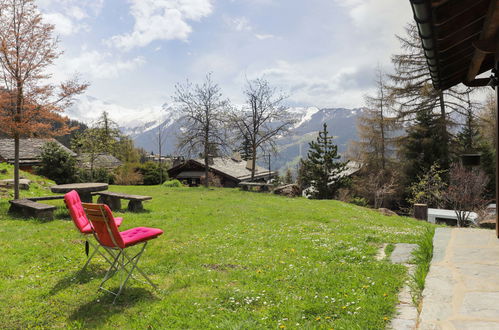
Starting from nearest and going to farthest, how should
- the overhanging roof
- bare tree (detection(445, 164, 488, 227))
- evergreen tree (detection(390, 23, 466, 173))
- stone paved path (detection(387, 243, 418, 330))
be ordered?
stone paved path (detection(387, 243, 418, 330)) → the overhanging roof → bare tree (detection(445, 164, 488, 227)) → evergreen tree (detection(390, 23, 466, 173))

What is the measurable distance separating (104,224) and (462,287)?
4.35 meters

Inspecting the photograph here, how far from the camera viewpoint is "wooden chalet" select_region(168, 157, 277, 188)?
123 feet

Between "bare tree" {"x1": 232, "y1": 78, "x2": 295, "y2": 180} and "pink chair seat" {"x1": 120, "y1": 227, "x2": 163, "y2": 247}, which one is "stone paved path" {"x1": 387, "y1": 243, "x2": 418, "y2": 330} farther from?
"bare tree" {"x1": 232, "y1": 78, "x2": 295, "y2": 180}

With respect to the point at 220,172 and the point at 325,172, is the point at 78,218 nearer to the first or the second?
the point at 325,172

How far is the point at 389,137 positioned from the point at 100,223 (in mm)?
30762

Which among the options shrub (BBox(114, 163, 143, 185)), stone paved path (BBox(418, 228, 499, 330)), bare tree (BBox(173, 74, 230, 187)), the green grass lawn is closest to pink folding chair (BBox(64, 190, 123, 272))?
the green grass lawn

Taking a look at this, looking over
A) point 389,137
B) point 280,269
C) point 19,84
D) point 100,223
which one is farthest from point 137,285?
point 389,137

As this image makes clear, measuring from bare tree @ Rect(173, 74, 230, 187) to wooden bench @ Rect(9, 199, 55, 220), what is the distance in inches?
597

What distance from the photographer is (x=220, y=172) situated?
122ft

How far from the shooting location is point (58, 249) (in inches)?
249

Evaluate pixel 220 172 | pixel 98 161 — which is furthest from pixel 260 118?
pixel 98 161

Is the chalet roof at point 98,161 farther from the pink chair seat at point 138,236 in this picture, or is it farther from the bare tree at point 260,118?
the pink chair seat at point 138,236

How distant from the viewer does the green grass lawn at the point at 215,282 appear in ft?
11.7

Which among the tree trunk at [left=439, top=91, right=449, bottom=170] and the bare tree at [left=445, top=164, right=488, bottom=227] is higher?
the tree trunk at [left=439, top=91, right=449, bottom=170]
